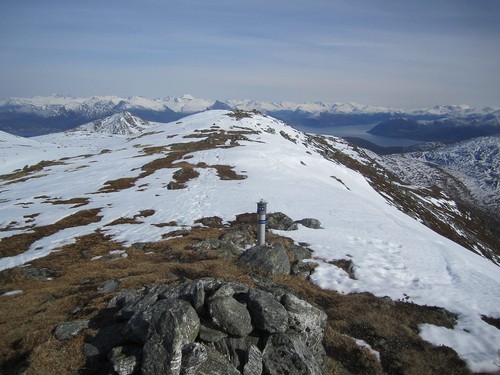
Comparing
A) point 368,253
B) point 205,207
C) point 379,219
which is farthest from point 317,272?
point 205,207

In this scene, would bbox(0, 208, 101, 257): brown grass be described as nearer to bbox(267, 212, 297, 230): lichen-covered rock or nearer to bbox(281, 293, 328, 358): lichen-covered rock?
bbox(267, 212, 297, 230): lichen-covered rock

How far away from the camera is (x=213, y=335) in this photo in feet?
29.2

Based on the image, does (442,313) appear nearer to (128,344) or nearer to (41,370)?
(128,344)

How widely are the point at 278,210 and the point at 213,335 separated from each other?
24223mm

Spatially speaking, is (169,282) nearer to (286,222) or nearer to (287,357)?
(287,357)

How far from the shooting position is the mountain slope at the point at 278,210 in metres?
16.5

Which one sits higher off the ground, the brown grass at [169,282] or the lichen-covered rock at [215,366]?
the lichen-covered rock at [215,366]

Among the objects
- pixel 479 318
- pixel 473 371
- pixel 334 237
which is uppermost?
pixel 473 371

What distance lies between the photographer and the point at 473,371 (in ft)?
33.5

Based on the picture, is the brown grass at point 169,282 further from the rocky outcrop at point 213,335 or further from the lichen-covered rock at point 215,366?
the lichen-covered rock at point 215,366

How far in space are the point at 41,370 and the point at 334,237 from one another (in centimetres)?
2047

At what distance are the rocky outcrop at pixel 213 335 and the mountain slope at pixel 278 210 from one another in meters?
5.89

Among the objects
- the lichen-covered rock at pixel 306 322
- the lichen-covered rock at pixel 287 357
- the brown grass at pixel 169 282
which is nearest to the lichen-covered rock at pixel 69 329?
the brown grass at pixel 169 282

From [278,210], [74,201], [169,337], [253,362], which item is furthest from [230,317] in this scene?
[74,201]
